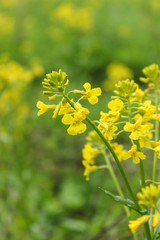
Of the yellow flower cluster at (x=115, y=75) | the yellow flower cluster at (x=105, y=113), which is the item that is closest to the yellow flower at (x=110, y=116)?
the yellow flower cluster at (x=105, y=113)

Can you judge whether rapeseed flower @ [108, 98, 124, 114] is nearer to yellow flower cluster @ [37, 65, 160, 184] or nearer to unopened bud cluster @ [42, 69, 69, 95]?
yellow flower cluster @ [37, 65, 160, 184]

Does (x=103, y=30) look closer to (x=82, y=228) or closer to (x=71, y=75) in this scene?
(x=71, y=75)

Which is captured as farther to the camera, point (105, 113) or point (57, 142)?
point (57, 142)

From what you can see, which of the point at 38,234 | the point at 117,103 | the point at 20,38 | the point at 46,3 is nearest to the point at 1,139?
the point at 38,234

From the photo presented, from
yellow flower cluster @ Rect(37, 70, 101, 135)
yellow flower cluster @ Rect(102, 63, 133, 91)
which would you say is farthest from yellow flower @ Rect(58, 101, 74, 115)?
yellow flower cluster @ Rect(102, 63, 133, 91)

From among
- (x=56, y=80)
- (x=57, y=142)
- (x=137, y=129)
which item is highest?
→ (x=57, y=142)

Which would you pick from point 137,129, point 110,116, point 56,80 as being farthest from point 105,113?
point 56,80

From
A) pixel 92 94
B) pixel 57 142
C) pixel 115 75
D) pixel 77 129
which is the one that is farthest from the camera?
pixel 115 75

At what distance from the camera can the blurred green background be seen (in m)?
3.71

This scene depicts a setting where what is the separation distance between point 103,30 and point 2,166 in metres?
5.16

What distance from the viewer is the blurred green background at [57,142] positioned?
12.2 feet

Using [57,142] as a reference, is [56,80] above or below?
below

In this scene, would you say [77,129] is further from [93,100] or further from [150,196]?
[150,196]

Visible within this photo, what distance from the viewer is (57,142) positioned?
16.6 feet
